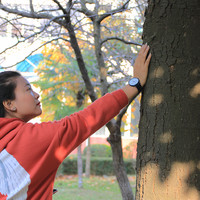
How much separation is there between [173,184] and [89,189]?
10.2 metres

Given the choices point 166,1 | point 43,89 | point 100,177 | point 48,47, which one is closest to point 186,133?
point 166,1

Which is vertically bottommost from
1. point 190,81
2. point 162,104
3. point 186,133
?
point 186,133

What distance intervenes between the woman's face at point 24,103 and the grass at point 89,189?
8503mm

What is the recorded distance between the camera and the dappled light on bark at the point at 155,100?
1.88 m

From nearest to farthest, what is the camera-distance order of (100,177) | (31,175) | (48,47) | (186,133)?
(31,175) → (186,133) → (48,47) → (100,177)

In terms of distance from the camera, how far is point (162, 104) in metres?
1.86

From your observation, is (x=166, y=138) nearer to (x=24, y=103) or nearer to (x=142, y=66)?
(x=142, y=66)

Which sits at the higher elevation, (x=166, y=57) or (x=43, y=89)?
(x=166, y=57)

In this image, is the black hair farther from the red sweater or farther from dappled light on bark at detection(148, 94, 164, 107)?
dappled light on bark at detection(148, 94, 164, 107)

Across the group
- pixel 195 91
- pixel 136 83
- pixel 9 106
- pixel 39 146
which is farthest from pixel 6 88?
pixel 195 91

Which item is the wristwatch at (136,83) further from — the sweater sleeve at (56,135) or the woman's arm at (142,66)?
the sweater sleeve at (56,135)

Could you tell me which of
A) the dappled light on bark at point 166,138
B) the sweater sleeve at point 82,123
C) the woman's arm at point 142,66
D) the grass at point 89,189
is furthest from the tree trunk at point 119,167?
the grass at point 89,189

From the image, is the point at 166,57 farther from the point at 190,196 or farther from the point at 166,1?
the point at 190,196

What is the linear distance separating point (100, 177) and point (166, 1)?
43.3ft
